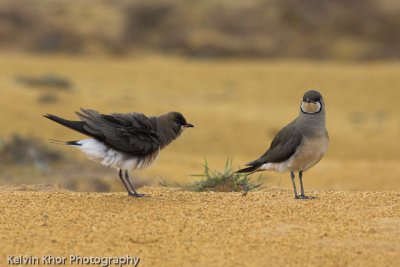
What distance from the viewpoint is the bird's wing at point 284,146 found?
296 inches

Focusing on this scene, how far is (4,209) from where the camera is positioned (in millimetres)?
6797

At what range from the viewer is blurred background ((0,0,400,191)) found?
15312 millimetres

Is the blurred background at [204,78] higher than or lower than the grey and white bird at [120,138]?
higher

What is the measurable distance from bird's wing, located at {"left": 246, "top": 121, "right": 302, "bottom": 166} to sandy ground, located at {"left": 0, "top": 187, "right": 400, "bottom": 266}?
1.37ft

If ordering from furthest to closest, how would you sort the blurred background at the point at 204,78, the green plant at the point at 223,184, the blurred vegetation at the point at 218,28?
the blurred vegetation at the point at 218,28 < the blurred background at the point at 204,78 < the green plant at the point at 223,184

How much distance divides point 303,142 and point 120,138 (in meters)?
1.76

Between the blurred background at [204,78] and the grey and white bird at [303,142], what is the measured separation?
11.8 ft

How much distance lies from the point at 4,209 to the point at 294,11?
29862 mm

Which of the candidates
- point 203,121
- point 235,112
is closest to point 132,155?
point 203,121

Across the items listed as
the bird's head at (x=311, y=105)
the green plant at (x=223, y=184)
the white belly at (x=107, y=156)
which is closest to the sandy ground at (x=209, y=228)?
the white belly at (x=107, y=156)

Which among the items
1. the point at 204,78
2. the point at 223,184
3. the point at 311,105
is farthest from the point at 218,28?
the point at 311,105

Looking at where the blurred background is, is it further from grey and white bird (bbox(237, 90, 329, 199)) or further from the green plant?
grey and white bird (bbox(237, 90, 329, 199))

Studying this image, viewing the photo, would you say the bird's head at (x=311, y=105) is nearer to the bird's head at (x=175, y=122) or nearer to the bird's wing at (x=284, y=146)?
the bird's wing at (x=284, y=146)

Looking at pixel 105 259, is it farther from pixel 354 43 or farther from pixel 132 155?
pixel 354 43
